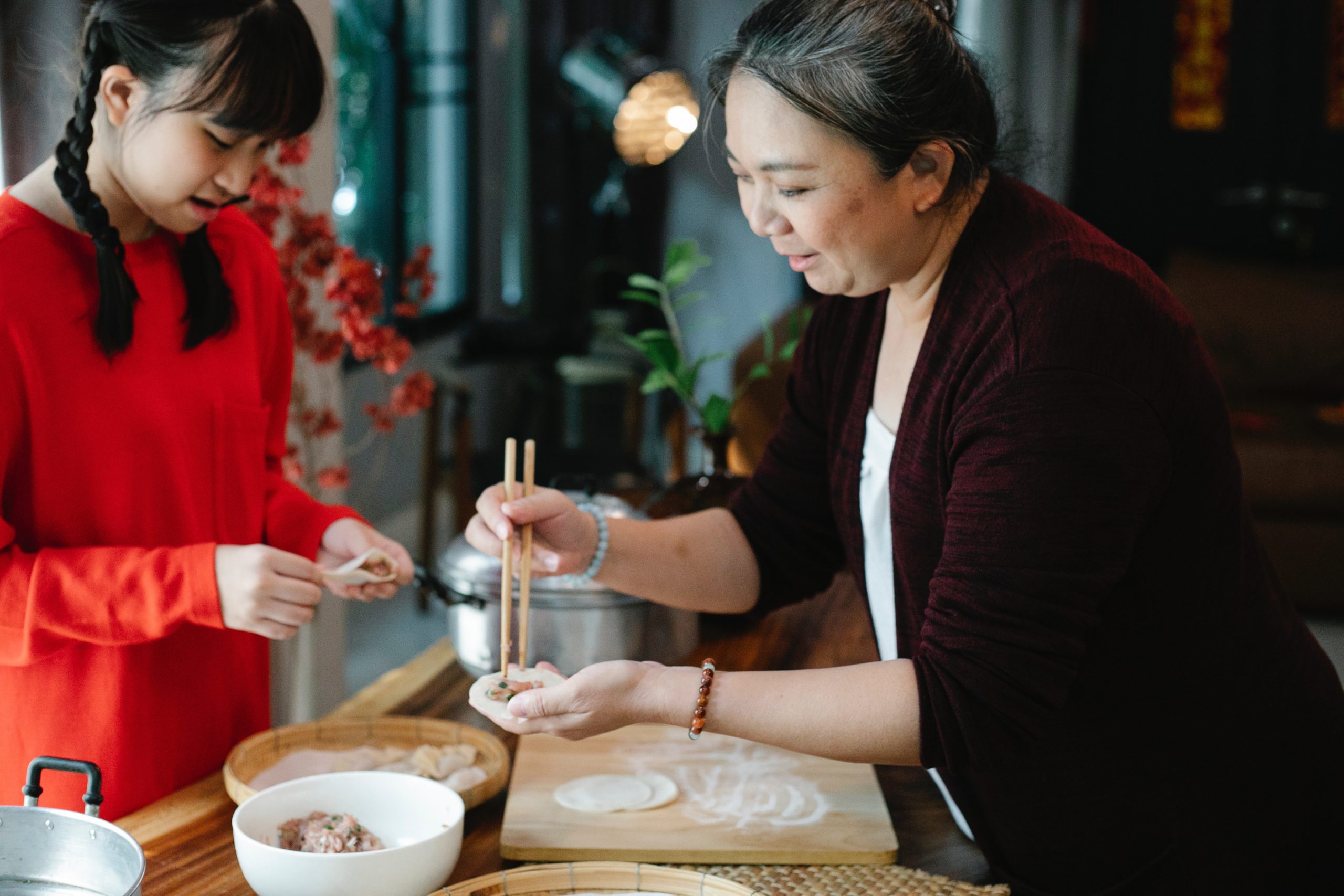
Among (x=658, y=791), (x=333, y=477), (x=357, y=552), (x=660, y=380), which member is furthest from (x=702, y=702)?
(x=333, y=477)

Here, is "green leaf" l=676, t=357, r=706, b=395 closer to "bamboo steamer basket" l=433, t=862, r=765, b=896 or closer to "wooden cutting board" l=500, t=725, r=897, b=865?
"wooden cutting board" l=500, t=725, r=897, b=865

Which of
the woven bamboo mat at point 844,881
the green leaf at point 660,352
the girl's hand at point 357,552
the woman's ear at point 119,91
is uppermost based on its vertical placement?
the woman's ear at point 119,91

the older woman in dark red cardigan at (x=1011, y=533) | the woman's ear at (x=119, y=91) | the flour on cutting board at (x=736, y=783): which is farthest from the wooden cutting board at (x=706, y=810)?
the woman's ear at (x=119, y=91)

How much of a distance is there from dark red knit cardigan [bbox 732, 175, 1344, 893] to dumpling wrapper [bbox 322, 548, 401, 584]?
50 centimetres

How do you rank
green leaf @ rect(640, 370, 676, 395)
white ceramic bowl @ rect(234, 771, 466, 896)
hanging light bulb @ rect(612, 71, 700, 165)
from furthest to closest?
hanging light bulb @ rect(612, 71, 700, 165) → green leaf @ rect(640, 370, 676, 395) → white ceramic bowl @ rect(234, 771, 466, 896)

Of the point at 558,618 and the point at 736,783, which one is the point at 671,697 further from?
the point at 558,618

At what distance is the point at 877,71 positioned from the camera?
991 millimetres

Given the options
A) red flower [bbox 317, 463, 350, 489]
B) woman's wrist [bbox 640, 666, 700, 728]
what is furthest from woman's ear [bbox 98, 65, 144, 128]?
red flower [bbox 317, 463, 350, 489]

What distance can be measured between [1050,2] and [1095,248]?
5.18m

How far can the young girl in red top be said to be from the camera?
1.12 metres

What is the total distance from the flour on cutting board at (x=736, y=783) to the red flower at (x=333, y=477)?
43.4 inches

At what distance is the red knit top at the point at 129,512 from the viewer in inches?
44.0

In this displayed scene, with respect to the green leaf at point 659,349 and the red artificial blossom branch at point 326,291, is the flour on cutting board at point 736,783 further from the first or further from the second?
the red artificial blossom branch at point 326,291

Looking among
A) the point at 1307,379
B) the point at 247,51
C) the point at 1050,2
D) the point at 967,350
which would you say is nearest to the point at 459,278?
the point at 1050,2
